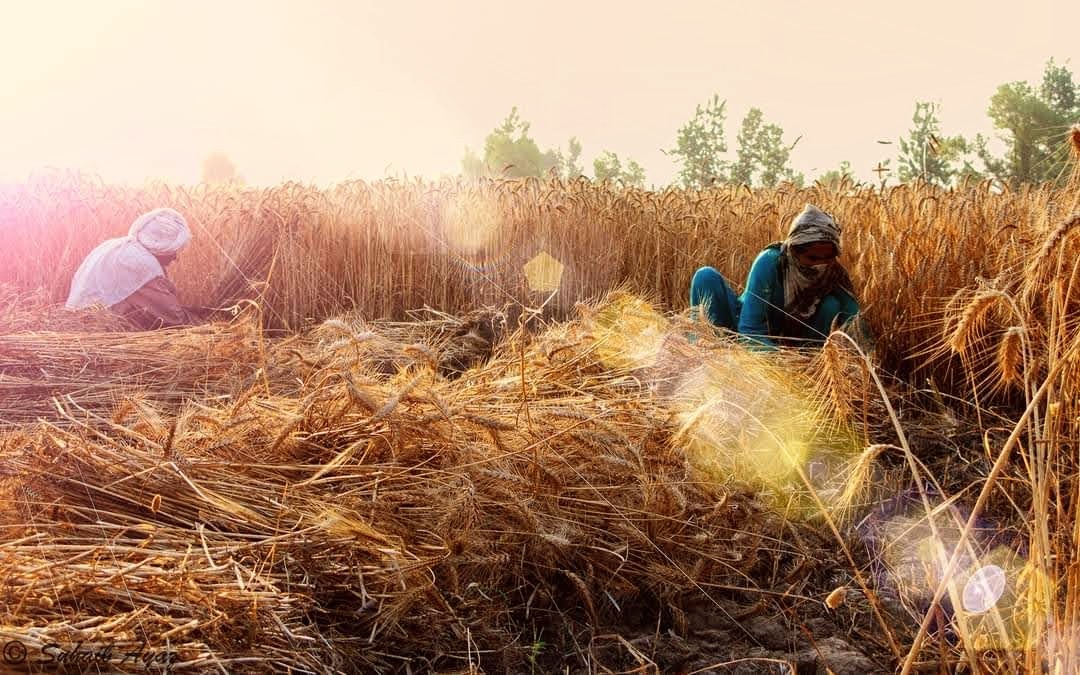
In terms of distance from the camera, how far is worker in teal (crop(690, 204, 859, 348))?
3342 mm

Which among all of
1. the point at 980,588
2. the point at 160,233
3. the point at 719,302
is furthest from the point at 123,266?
the point at 980,588

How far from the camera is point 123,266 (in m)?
4.64

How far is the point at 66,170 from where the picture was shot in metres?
6.81

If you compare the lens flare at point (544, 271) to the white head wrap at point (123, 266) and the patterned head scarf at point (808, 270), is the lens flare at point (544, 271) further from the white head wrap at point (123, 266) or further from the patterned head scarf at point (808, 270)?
the white head wrap at point (123, 266)

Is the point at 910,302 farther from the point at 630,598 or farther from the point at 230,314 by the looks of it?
the point at 230,314

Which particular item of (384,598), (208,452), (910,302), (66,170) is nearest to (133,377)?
(208,452)

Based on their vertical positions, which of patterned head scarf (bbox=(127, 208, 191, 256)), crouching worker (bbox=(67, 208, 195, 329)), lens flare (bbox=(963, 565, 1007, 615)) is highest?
patterned head scarf (bbox=(127, 208, 191, 256))

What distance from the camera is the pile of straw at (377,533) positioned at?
4.21 ft

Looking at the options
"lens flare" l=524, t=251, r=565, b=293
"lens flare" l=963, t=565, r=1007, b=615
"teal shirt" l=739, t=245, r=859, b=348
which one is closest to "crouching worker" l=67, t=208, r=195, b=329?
"lens flare" l=524, t=251, r=565, b=293

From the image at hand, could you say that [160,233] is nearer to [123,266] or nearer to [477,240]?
[123,266]

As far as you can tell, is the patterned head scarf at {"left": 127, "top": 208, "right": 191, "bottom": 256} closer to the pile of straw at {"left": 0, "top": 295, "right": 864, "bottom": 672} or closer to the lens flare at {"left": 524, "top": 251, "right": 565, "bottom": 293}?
the lens flare at {"left": 524, "top": 251, "right": 565, "bottom": 293}

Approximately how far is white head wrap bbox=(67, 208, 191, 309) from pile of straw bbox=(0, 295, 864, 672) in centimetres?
301

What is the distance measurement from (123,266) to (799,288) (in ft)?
12.2

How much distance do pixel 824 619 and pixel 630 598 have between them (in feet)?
1.56
